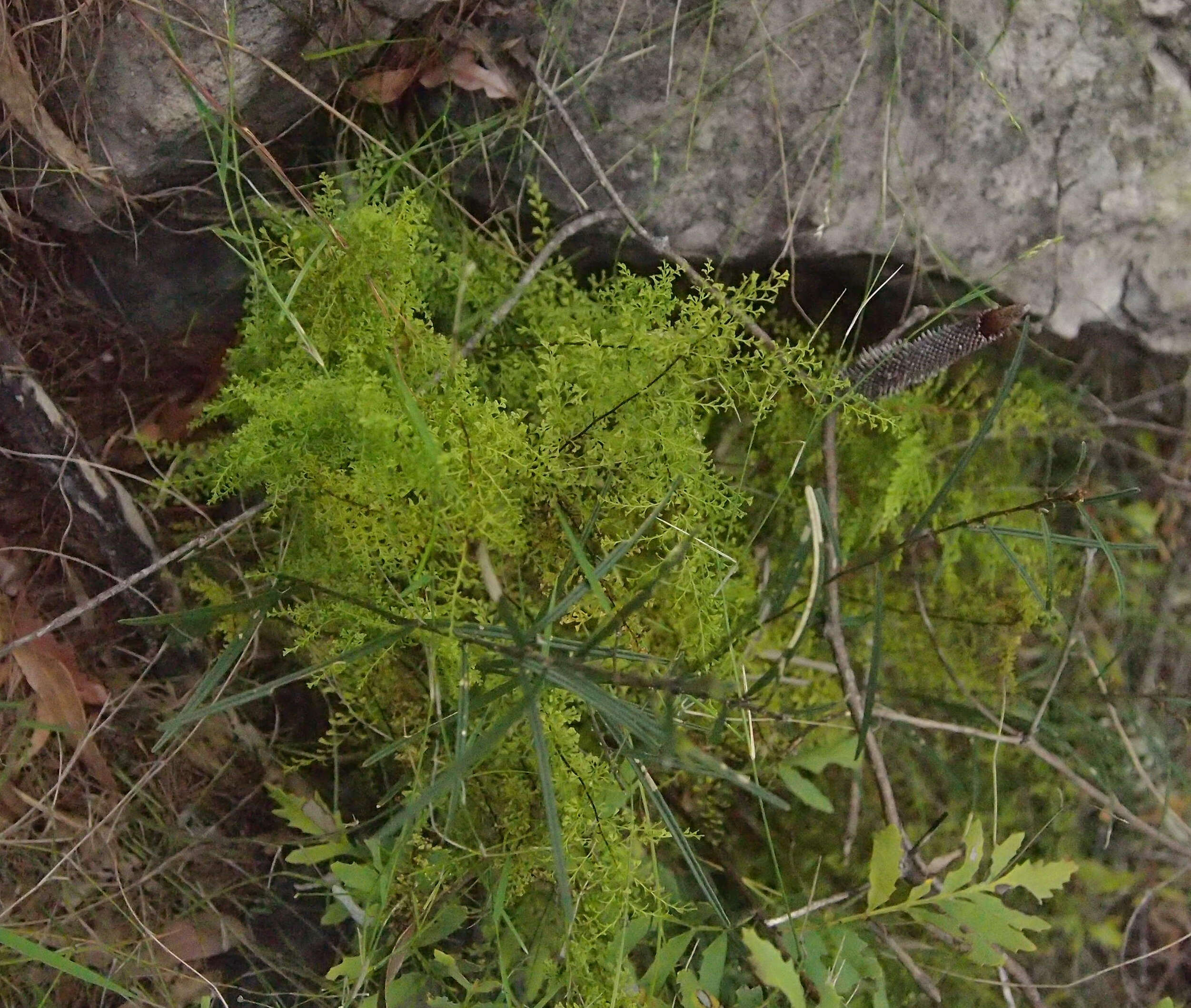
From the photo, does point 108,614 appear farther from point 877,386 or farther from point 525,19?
point 877,386

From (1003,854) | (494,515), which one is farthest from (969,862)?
(494,515)

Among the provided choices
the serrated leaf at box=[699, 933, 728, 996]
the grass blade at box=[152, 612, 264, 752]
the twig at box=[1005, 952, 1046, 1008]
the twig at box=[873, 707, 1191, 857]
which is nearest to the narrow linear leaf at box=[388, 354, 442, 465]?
the grass blade at box=[152, 612, 264, 752]

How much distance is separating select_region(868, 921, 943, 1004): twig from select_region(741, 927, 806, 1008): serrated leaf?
0.81ft

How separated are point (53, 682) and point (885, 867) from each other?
126cm

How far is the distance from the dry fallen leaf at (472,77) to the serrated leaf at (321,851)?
1102 mm

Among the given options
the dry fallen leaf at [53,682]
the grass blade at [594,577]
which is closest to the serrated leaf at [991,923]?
the grass blade at [594,577]

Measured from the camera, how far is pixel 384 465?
1064mm

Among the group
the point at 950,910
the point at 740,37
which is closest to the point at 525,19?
the point at 740,37

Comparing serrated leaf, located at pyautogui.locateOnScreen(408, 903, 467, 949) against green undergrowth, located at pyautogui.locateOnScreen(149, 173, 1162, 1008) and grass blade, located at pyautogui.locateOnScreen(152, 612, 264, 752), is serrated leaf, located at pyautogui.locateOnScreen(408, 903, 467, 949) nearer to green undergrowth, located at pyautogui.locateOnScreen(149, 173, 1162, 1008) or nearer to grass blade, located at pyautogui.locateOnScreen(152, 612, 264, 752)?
green undergrowth, located at pyautogui.locateOnScreen(149, 173, 1162, 1008)

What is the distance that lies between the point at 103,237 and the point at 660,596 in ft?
3.25

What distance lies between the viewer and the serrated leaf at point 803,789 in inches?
55.7

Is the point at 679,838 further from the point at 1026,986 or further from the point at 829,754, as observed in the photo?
the point at 1026,986

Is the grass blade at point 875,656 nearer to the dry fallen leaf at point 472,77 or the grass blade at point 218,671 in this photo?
the grass blade at point 218,671

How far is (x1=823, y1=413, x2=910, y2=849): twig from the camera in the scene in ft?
4.36
